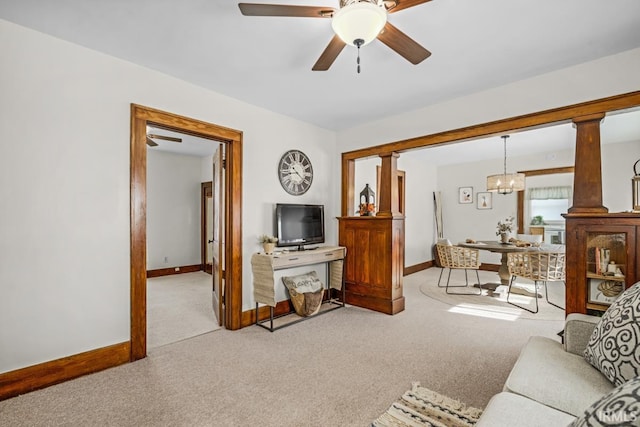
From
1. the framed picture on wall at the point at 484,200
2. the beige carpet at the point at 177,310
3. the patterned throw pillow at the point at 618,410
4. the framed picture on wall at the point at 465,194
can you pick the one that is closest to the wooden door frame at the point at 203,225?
the beige carpet at the point at 177,310

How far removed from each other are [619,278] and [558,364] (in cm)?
136

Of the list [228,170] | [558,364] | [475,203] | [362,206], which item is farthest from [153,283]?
[475,203]

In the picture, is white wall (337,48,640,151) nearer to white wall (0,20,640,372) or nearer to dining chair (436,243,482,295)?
white wall (0,20,640,372)

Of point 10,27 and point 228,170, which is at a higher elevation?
point 10,27

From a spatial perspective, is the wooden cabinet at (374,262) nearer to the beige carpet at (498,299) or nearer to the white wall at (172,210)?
the beige carpet at (498,299)

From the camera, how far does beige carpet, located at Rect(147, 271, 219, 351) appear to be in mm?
3146

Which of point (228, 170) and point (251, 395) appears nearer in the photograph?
point (251, 395)

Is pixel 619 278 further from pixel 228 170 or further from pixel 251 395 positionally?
pixel 228 170

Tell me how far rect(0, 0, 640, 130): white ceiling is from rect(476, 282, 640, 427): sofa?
5.88 feet

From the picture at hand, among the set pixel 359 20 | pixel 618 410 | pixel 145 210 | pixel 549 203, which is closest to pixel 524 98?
pixel 359 20

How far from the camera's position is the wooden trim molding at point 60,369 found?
2.05 m

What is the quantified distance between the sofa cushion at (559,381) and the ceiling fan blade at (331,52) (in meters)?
2.05

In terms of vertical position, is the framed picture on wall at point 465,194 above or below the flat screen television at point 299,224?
above

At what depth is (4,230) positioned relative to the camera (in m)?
2.06
